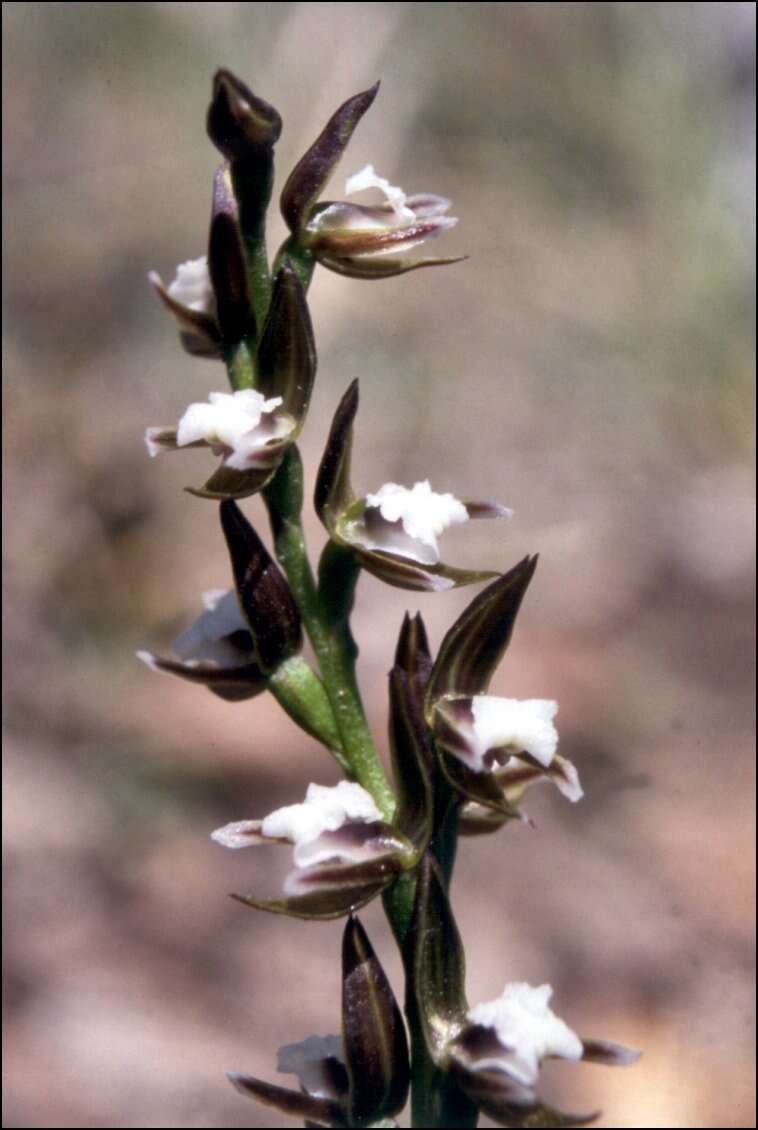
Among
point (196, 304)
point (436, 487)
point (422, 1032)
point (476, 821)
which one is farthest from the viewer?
point (436, 487)

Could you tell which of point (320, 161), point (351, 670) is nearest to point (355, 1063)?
point (351, 670)

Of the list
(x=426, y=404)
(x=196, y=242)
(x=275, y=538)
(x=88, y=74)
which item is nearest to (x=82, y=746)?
(x=426, y=404)

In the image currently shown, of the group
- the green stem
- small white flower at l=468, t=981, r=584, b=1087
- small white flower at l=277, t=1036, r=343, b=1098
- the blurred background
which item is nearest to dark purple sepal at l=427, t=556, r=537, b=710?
the green stem

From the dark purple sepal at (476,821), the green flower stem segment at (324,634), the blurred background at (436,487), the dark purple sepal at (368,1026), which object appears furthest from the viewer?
the blurred background at (436,487)

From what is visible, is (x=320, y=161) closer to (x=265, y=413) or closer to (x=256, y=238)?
(x=256, y=238)

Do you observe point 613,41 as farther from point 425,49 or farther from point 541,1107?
point 541,1107

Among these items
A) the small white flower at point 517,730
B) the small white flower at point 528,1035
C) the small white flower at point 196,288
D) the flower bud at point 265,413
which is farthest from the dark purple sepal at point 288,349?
the small white flower at point 528,1035

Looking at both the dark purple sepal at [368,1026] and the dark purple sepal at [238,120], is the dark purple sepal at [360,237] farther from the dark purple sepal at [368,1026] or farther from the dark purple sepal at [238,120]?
the dark purple sepal at [368,1026]
